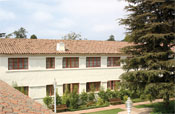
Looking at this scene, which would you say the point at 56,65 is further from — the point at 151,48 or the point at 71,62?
the point at 151,48

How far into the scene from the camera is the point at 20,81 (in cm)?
1953

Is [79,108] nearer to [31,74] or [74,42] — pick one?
[31,74]

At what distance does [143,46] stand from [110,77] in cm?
924

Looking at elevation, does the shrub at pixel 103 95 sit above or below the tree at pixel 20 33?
below

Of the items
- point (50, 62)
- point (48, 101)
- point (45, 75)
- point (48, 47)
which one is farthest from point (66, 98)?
point (48, 47)

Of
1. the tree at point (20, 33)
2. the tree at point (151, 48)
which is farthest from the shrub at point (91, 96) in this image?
the tree at point (20, 33)

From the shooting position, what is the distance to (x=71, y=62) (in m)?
22.0

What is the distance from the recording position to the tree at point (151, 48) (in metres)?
14.0

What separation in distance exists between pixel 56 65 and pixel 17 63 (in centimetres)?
411

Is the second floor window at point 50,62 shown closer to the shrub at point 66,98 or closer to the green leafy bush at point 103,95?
the shrub at point 66,98

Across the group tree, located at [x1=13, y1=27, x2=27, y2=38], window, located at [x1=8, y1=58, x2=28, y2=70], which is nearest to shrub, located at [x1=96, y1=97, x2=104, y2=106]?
window, located at [x1=8, y1=58, x2=28, y2=70]

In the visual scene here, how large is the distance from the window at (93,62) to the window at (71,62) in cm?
142

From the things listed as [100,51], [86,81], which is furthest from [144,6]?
[86,81]

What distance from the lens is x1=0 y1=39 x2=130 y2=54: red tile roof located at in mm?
19672
